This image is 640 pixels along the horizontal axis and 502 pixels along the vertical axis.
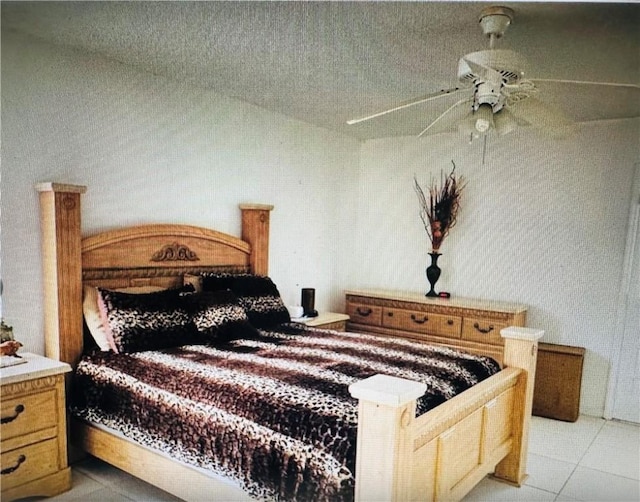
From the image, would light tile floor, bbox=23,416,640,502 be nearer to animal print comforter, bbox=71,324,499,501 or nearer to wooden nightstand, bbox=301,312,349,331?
animal print comforter, bbox=71,324,499,501

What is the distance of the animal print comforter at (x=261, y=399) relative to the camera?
5.15 feet

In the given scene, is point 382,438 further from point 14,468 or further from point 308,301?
point 308,301

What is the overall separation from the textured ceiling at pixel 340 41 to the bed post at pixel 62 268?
0.78 meters

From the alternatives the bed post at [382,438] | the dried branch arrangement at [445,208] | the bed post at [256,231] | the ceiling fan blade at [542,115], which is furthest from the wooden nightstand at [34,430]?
the dried branch arrangement at [445,208]

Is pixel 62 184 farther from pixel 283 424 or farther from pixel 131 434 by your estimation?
pixel 283 424

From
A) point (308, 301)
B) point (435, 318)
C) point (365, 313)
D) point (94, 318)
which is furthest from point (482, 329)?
point (94, 318)

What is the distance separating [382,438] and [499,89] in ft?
4.57

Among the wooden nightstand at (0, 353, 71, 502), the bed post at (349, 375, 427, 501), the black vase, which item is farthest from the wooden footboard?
the black vase

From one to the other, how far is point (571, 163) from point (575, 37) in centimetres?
172

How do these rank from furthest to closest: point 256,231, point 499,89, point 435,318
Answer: point 435,318 < point 256,231 < point 499,89

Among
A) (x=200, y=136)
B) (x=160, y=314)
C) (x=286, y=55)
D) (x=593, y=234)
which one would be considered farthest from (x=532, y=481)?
(x=200, y=136)

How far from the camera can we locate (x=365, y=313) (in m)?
4.12

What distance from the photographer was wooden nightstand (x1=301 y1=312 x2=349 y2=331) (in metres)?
3.45

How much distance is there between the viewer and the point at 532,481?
2473 mm
